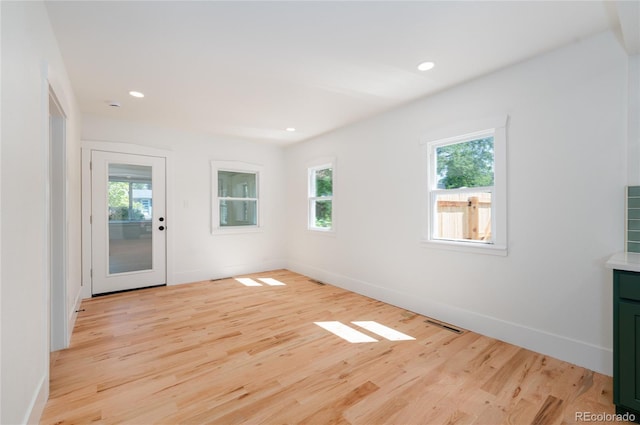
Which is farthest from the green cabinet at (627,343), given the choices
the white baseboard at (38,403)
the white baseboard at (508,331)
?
the white baseboard at (38,403)

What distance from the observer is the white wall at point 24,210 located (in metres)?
1.37

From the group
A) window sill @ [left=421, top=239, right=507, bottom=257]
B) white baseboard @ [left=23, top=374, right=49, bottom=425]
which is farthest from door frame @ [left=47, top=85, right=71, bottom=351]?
window sill @ [left=421, top=239, right=507, bottom=257]

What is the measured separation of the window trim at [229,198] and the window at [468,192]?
11.4ft

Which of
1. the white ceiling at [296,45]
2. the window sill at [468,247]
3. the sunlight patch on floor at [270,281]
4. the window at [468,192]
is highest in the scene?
the white ceiling at [296,45]

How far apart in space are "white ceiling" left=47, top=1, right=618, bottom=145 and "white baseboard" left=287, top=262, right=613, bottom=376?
2451 millimetres

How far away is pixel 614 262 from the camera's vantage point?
1.86m

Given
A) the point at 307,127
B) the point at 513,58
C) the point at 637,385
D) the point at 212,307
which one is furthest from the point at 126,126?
the point at 637,385

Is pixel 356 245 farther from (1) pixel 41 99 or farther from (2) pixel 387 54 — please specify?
(1) pixel 41 99

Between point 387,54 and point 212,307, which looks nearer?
point 387,54

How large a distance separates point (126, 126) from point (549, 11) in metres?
5.23

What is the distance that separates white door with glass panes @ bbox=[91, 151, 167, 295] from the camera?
170 inches

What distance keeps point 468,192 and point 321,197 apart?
2.65 m

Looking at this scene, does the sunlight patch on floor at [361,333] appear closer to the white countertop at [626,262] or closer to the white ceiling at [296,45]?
the white countertop at [626,262]

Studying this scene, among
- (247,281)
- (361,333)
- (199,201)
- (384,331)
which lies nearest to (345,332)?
(361,333)
